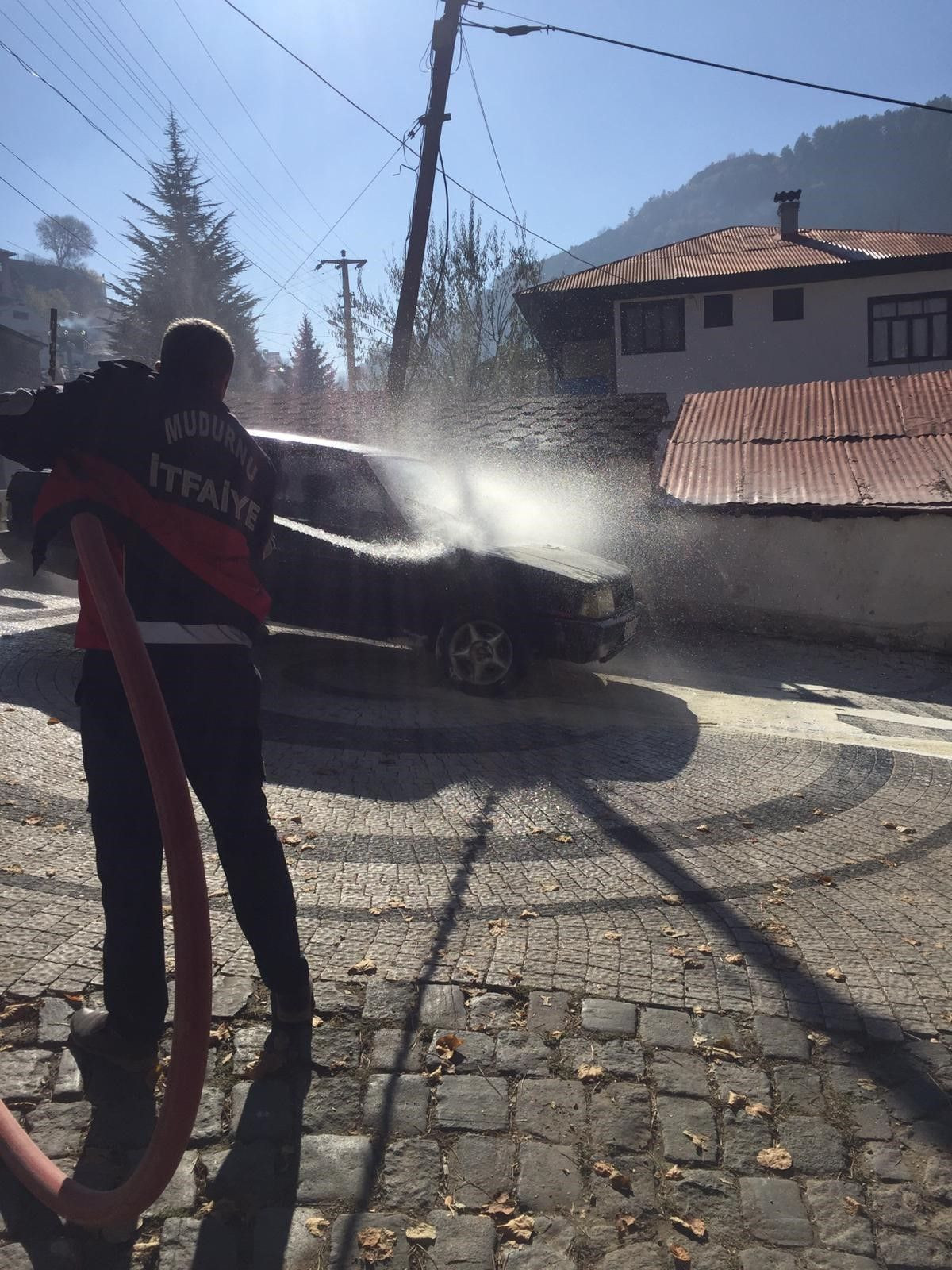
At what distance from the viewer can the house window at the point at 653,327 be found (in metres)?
33.5

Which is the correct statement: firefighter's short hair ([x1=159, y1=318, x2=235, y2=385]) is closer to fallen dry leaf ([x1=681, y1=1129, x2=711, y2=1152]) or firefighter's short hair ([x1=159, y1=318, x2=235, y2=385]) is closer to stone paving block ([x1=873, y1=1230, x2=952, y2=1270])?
fallen dry leaf ([x1=681, y1=1129, x2=711, y2=1152])

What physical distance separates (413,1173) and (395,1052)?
0.51 metres

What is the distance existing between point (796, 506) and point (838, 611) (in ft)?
4.50

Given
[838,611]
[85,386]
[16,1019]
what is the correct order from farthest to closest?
1. [838,611]
2. [16,1019]
3. [85,386]

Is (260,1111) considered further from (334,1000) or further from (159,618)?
(159,618)

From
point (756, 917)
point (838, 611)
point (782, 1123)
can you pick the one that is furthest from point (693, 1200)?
point (838, 611)

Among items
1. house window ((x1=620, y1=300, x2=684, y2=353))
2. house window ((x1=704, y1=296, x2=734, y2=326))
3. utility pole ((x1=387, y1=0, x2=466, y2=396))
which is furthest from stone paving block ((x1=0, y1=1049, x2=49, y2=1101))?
house window ((x1=704, y1=296, x2=734, y2=326))

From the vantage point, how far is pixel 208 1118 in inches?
106

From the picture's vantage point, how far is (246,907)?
2.89 meters

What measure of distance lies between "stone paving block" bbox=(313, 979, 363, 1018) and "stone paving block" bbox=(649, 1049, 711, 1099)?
94 cm

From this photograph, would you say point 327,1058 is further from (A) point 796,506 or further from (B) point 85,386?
(A) point 796,506

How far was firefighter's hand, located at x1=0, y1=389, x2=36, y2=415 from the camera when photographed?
8.25 ft

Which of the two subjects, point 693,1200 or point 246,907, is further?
point 246,907

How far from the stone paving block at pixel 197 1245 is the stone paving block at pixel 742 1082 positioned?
138 cm
